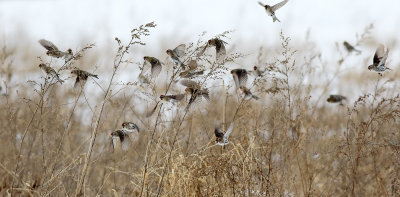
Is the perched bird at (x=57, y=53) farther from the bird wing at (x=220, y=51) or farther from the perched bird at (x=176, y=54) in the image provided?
the bird wing at (x=220, y=51)

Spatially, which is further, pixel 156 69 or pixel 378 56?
pixel 378 56

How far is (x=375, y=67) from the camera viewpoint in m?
2.98

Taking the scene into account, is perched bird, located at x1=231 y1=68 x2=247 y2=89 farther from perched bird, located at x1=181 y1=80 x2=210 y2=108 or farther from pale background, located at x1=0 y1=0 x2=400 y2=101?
pale background, located at x1=0 y1=0 x2=400 y2=101

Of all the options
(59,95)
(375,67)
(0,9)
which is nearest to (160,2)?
(0,9)

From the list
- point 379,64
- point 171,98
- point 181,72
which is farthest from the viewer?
point 379,64

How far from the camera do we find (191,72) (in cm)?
268

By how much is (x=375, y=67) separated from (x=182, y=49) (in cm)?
120

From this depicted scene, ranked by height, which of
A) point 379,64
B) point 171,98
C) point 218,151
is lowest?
point 218,151

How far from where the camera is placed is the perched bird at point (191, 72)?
2.59 meters

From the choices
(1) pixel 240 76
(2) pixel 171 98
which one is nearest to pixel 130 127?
(2) pixel 171 98

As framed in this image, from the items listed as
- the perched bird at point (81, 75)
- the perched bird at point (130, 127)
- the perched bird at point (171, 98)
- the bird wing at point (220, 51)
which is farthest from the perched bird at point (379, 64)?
the perched bird at point (81, 75)

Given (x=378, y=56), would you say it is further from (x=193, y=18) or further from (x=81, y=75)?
(x=193, y=18)

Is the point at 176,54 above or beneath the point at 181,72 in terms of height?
above

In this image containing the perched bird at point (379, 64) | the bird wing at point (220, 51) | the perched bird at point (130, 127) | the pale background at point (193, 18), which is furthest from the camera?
the pale background at point (193, 18)
